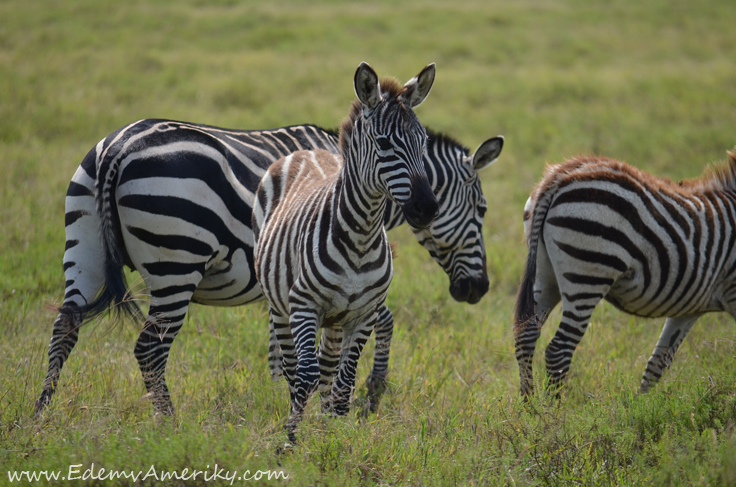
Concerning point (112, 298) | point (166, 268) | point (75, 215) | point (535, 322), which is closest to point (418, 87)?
point (535, 322)

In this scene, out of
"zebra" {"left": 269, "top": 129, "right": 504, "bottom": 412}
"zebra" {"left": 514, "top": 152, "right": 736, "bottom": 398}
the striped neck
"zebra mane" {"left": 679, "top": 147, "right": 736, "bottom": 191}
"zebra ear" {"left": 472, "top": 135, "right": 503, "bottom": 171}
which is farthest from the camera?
"zebra" {"left": 269, "top": 129, "right": 504, "bottom": 412}

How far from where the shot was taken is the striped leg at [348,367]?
151 inches

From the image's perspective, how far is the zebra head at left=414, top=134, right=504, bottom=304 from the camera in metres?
5.52

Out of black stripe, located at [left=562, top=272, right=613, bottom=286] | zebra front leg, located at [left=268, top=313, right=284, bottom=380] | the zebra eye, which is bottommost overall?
zebra front leg, located at [left=268, top=313, right=284, bottom=380]

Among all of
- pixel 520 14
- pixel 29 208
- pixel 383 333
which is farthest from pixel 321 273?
pixel 520 14

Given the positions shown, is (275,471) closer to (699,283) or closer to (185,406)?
(185,406)

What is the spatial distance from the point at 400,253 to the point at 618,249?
180 inches

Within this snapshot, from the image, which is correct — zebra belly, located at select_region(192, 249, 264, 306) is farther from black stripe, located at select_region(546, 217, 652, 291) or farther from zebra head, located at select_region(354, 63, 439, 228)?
black stripe, located at select_region(546, 217, 652, 291)

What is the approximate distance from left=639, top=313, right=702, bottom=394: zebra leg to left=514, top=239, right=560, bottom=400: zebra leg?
0.94 m

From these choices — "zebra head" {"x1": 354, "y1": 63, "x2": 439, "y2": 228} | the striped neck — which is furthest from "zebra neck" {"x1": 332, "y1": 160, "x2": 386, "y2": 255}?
"zebra head" {"x1": 354, "y1": 63, "x2": 439, "y2": 228}

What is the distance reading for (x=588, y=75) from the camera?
17469 mm

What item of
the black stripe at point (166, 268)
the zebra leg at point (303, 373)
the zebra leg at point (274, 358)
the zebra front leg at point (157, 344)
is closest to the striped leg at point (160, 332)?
the zebra front leg at point (157, 344)

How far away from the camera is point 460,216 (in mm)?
5543

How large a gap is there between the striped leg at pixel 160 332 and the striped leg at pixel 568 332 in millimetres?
2807
